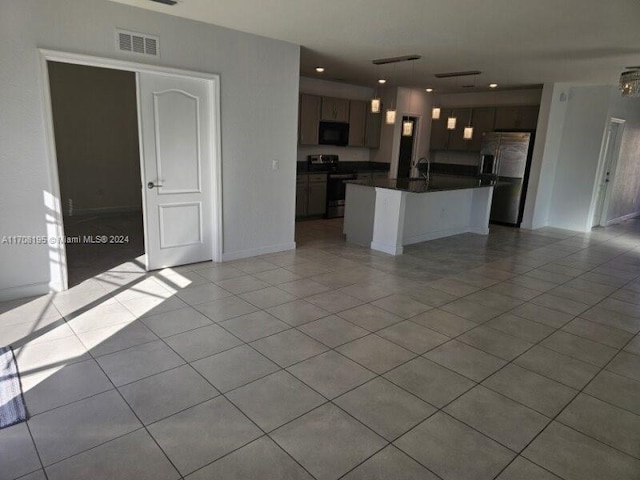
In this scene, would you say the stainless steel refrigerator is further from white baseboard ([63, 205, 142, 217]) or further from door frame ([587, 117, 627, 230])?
white baseboard ([63, 205, 142, 217])

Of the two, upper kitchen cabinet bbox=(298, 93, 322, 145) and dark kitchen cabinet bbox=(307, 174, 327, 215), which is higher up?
upper kitchen cabinet bbox=(298, 93, 322, 145)

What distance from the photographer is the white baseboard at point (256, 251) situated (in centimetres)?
506

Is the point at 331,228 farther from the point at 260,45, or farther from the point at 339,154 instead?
the point at 260,45

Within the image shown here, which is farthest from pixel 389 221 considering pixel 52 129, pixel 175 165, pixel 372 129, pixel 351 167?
pixel 52 129

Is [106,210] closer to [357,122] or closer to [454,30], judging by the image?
[357,122]

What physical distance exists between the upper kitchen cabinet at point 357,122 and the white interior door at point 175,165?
4.36 metres

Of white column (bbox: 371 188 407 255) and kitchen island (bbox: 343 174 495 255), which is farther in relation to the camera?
kitchen island (bbox: 343 174 495 255)

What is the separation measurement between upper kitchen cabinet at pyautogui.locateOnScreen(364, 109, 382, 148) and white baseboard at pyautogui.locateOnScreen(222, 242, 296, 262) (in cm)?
399

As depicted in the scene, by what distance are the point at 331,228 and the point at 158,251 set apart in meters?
3.35

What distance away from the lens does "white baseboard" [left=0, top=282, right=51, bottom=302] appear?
143 inches

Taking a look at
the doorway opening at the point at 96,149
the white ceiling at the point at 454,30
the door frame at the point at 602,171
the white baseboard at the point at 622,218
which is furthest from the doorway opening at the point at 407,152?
the doorway opening at the point at 96,149

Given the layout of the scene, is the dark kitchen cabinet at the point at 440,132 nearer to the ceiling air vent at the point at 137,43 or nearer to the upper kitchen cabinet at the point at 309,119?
the upper kitchen cabinet at the point at 309,119

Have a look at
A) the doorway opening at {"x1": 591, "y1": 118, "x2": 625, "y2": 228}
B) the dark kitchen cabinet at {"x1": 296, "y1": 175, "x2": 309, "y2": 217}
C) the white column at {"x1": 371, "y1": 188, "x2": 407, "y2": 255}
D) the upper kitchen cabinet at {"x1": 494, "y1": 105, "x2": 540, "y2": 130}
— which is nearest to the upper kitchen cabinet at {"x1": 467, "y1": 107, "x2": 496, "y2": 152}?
the upper kitchen cabinet at {"x1": 494, "y1": 105, "x2": 540, "y2": 130}

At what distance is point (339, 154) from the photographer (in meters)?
8.78
